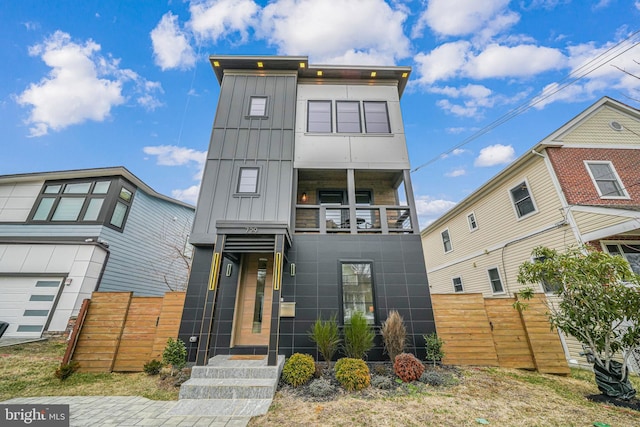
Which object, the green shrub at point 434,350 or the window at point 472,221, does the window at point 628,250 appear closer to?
the window at point 472,221

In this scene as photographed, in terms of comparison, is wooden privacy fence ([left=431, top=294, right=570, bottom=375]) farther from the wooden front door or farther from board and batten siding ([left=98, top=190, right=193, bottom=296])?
board and batten siding ([left=98, top=190, right=193, bottom=296])

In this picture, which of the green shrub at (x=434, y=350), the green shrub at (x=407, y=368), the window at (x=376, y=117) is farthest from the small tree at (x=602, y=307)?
the window at (x=376, y=117)

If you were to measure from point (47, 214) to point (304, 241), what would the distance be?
11.2m

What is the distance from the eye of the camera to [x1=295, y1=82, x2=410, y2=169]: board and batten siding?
758 centimetres

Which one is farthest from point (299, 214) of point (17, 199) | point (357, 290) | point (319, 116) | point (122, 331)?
point (17, 199)

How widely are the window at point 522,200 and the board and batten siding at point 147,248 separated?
1515 centimetres

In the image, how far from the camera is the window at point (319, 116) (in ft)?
27.0

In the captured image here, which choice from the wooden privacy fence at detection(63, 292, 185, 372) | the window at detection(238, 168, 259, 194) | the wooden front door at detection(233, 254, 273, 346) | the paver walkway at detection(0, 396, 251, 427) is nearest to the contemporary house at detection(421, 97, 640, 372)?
the wooden front door at detection(233, 254, 273, 346)

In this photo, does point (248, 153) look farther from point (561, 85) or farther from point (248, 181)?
point (561, 85)

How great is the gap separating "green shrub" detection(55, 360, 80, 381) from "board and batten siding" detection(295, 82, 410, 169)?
724 cm

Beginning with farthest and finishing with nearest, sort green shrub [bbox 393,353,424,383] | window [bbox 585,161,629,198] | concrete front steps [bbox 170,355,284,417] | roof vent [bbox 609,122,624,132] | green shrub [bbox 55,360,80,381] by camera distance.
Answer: roof vent [bbox 609,122,624,132] → window [bbox 585,161,629,198] → green shrub [bbox 55,360,80,381] → green shrub [bbox 393,353,424,383] → concrete front steps [bbox 170,355,284,417]

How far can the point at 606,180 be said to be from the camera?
737 centimetres

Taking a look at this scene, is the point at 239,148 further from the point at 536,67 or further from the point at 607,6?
the point at 536,67

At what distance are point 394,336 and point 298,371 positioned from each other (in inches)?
88.6
